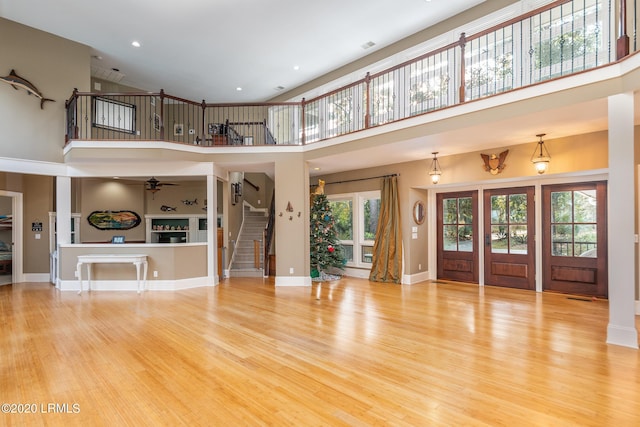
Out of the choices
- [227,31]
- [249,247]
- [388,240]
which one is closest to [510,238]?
[388,240]

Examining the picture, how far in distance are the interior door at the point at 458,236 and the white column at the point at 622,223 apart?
3.46 m

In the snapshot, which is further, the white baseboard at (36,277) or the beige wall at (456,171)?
the white baseboard at (36,277)

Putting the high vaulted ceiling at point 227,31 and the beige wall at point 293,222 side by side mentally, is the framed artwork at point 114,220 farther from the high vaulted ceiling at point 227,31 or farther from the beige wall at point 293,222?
the beige wall at point 293,222

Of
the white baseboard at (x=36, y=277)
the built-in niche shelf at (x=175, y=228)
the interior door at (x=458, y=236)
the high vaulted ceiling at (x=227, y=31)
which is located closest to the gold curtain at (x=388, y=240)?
the interior door at (x=458, y=236)

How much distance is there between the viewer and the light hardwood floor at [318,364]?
2.36m

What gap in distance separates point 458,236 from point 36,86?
397 inches

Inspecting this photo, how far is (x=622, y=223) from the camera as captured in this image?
138 inches

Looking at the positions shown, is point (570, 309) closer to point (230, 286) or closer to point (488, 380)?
point (488, 380)

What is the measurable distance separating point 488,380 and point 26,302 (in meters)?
7.58

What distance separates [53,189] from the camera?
848 cm

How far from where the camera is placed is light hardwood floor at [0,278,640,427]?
7.74 feet

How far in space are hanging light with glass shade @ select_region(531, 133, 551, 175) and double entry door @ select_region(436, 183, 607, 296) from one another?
884mm

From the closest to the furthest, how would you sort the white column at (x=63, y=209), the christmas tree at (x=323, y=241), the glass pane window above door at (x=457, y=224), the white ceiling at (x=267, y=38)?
the white ceiling at (x=267, y=38)
the white column at (x=63, y=209)
the glass pane window above door at (x=457, y=224)
the christmas tree at (x=323, y=241)

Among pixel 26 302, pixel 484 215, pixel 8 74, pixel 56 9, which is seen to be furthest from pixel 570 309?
pixel 8 74
